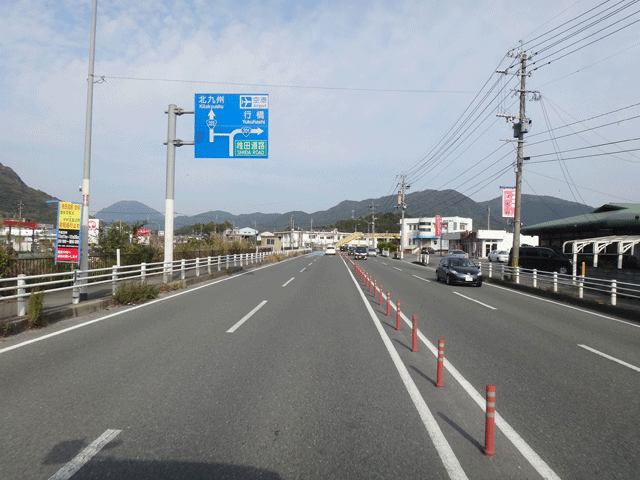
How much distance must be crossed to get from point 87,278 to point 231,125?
788 cm

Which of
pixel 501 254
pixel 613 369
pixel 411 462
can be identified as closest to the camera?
pixel 411 462

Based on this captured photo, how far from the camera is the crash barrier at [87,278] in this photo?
8359mm

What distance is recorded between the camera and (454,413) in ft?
14.4

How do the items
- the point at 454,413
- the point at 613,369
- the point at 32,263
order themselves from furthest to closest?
the point at 32,263 < the point at 613,369 < the point at 454,413

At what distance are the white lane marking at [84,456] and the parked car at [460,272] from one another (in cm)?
1748

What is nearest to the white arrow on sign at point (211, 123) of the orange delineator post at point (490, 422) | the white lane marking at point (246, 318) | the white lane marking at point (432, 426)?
the white lane marking at point (246, 318)

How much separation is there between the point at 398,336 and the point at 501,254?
4728 cm

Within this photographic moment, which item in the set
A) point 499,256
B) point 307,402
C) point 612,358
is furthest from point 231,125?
point 499,256

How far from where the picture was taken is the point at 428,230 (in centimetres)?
9562

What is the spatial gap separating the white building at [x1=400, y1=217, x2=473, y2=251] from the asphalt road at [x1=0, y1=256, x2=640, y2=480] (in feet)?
258

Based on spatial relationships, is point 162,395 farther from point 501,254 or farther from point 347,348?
point 501,254

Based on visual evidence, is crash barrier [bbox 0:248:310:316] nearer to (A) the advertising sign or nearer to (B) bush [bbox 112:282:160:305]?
(B) bush [bbox 112:282:160:305]

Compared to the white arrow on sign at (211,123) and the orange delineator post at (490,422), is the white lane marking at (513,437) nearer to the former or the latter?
the orange delineator post at (490,422)

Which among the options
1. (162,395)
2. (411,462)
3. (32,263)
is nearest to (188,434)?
(162,395)
